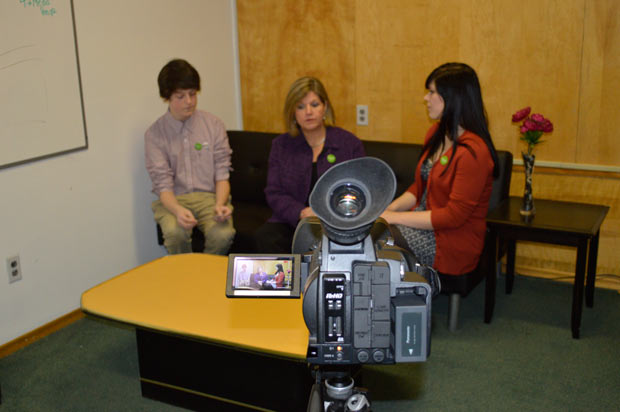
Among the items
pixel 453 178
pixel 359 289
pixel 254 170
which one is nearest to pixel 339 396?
pixel 359 289

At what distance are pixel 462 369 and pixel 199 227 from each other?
1.56 m

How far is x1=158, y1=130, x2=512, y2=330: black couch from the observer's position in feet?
Answer: 10.3

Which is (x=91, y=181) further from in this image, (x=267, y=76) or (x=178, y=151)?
(x=267, y=76)

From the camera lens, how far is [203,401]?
258 cm

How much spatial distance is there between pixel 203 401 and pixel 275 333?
0.60 m

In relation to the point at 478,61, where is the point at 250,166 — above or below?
below

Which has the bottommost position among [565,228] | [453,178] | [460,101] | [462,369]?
[462,369]

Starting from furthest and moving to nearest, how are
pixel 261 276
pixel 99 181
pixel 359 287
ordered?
pixel 99 181, pixel 261 276, pixel 359 287

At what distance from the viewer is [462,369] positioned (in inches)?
112

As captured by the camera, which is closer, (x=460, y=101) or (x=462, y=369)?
(x=462, y=369)

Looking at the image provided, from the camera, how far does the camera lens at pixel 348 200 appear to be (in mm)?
1479

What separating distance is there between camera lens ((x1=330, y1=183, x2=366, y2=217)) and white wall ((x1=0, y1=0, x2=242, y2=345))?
2.09 metres

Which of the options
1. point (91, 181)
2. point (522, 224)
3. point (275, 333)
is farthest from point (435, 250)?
point (91, 181)

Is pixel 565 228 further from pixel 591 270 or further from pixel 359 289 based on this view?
pixel 359 289
